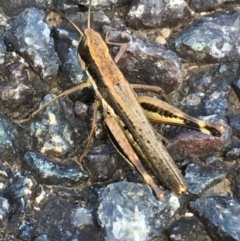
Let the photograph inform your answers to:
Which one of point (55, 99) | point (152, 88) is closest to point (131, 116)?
point (152, 88)

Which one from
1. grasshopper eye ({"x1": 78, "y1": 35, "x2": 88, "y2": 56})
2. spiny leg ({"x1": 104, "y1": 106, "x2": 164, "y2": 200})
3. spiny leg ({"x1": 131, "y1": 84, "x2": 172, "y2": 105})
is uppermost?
grasshopper eye ({"x1": 78, "y1": 35, "x2": 88, "y2": 56})

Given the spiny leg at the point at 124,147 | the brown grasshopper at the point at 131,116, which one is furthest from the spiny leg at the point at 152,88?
the spiny leg at the point at 124,147

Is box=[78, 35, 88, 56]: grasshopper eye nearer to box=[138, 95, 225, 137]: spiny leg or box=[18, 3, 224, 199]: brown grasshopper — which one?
box=[18, 3, 224, 199]: brown grasshopper

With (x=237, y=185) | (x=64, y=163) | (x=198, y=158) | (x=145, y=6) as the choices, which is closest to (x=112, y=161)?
(x=64, y=163)

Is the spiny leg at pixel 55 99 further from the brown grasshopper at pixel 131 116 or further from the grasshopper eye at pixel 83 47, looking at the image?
the grasshopper eye at pixel 83 47

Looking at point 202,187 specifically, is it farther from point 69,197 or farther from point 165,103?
point 69,197

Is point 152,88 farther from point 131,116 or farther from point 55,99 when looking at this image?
point 55,99

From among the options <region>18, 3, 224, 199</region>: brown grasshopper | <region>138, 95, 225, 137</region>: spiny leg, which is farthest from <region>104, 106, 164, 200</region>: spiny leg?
<region>138, 95, 225, 137</region>: spiny leg

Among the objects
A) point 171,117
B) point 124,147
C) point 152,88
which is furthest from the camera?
point 152,88
